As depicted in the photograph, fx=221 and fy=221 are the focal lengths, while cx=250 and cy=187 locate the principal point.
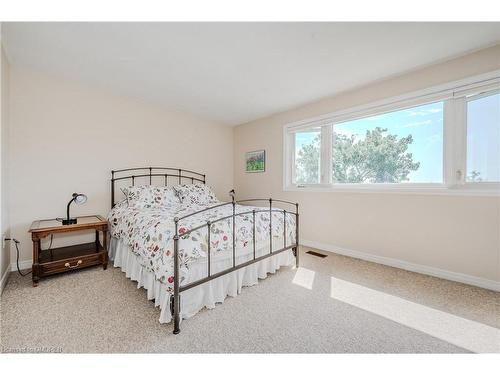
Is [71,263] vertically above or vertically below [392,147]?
below

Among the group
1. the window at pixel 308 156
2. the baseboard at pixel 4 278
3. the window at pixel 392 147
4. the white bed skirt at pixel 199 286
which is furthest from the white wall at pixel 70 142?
the window at pixel 392 147

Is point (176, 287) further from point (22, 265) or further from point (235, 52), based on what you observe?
point (22, 265)

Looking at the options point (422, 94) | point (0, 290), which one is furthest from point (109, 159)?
point (422, 94)

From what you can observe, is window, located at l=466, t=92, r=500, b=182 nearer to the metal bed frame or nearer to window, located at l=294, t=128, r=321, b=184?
window, located at l=294, t=128, r=321, b=184

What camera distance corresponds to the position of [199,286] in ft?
6.04

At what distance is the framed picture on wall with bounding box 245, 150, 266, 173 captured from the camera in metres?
4.27

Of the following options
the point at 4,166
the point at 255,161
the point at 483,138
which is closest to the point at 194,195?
the point at 255,161

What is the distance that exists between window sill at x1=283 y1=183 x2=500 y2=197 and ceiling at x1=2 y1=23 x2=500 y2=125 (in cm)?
135

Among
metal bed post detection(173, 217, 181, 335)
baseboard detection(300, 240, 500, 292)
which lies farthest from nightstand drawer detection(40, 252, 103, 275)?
baseboard detection(300, 240, 500, 292)

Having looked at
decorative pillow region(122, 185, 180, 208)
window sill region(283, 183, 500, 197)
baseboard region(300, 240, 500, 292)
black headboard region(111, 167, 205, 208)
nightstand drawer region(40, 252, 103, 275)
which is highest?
black headboard region(111, 167, 205, 208)

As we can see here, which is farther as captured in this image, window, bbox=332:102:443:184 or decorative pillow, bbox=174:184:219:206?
decorative pillow, bbox=174:184:219:206

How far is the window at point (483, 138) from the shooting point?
7.02ft

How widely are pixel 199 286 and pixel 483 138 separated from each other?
307 cm

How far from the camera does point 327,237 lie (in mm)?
3426
